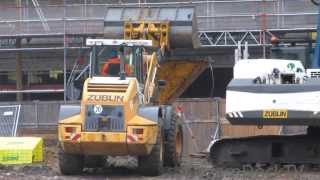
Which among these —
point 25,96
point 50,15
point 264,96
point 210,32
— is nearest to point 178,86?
point 264,96

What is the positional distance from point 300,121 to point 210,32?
12.0 m

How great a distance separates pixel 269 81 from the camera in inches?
584

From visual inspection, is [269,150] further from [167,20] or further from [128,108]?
[167,20]

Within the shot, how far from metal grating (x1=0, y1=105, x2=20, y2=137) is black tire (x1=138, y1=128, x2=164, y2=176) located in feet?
31.9

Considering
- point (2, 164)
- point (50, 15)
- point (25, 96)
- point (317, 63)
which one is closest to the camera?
point (317, 63)

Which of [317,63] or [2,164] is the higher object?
[317,63]

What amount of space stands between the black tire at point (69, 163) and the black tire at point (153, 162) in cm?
120

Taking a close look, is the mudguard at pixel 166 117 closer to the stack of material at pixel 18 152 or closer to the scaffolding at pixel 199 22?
the stack of material at pixel 18 152

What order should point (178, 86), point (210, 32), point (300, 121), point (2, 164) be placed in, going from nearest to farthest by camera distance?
1. point (300, 121)
2. point (2, 164)
3. point (178, 86)
4. point (210, 32)

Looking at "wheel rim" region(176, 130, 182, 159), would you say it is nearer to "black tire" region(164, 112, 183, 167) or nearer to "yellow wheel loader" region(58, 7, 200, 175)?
"yellow wheel loader" region(58, 7, 200, 175)

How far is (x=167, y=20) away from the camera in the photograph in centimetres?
1767

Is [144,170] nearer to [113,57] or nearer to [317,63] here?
[113,57]

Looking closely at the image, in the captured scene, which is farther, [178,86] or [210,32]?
[210,32]

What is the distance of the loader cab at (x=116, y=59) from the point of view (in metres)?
15.3
